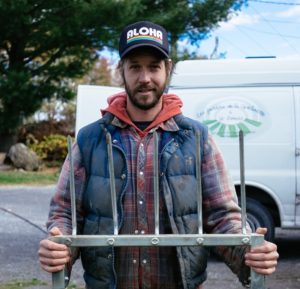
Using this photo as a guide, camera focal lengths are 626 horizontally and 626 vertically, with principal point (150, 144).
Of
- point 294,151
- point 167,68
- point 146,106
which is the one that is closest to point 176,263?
point 146,106

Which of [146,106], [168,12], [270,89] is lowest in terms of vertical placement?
[146,106]

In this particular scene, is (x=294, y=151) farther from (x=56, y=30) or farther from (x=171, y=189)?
(x=56, y=30)

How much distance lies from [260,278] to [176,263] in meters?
0.37

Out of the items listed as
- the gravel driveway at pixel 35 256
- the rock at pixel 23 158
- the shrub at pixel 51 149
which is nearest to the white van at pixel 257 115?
the gravel driveway at pixel 35 256

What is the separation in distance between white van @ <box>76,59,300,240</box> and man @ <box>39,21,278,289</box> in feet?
16.3

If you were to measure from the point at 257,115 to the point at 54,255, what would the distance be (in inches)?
219

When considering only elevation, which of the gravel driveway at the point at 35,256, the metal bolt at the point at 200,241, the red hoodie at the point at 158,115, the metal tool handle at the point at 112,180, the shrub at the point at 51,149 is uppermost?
the shrub at the point at 51,149

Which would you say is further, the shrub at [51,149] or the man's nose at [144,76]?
the shrub at [51,149]

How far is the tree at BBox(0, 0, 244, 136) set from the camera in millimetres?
18172

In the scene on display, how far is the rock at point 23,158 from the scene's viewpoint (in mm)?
20234

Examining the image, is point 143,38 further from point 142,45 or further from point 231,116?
point 231,116

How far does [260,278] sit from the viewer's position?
2014mm

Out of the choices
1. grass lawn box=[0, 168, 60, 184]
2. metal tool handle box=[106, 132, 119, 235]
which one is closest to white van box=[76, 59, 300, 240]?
metal tool handle box=[106, 132, 119, 235]

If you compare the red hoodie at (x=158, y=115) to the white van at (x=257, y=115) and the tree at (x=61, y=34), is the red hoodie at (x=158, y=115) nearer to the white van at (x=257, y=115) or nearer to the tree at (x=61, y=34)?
the white van at (x=257, y=115)
